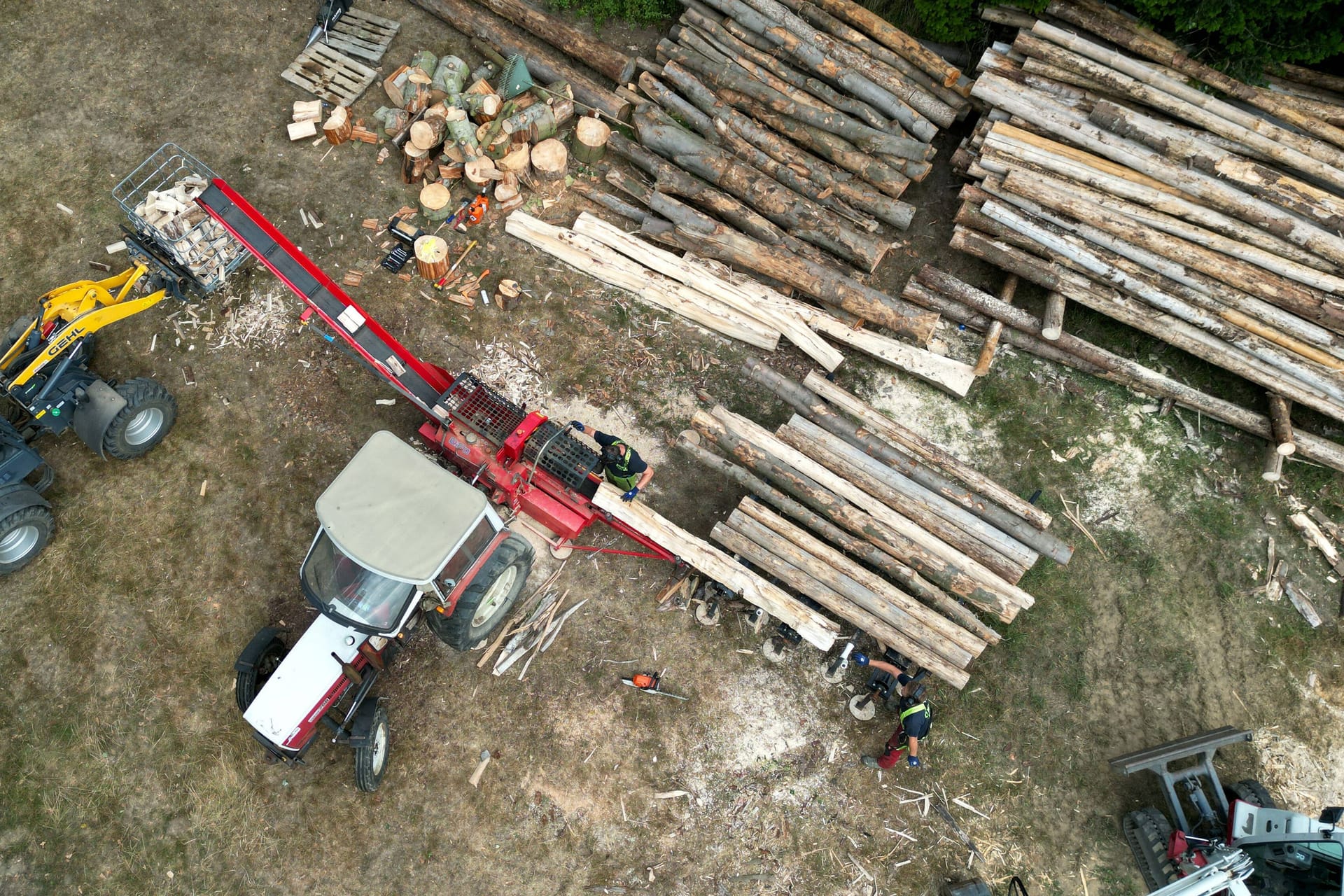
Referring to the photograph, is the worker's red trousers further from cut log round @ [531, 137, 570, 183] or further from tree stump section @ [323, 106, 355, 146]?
tree stump section @ [323, 106, 355, 146]

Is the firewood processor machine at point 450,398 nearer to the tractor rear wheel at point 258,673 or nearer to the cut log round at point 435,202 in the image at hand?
the cut log round at point 435,202

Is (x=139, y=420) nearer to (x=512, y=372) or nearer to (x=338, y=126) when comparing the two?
(x=512, y=372)

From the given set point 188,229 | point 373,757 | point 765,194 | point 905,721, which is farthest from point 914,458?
point 188,229

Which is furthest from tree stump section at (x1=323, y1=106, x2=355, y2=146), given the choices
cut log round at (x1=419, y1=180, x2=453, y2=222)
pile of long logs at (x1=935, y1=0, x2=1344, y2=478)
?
pile of long logs at (x1=935, y1=0, x2=1344, y2=478)

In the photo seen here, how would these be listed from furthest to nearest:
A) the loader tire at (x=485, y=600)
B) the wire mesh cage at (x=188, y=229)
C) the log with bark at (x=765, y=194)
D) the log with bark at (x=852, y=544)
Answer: the log with bark at (x=765, y=194)
the wire mesh cage at (x=188, y=229)
the log with bark at (x=852, y=544)
the loader tire at (x=485, y=600)

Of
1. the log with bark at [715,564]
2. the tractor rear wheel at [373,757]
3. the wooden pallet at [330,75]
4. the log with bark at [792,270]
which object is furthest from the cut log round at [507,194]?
the tractor rear wheel at [373,757]

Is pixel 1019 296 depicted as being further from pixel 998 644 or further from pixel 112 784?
pixel 112 784

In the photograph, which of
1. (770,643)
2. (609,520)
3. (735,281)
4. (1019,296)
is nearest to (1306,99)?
(1019,296)
